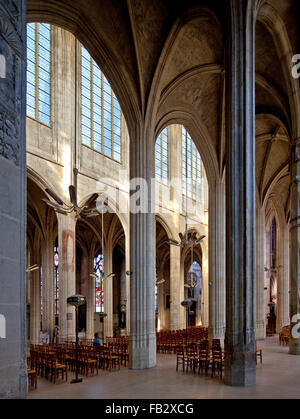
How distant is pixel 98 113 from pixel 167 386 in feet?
62.4

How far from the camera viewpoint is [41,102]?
886 inches

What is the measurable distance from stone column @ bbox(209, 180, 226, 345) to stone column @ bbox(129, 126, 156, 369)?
7.37 m

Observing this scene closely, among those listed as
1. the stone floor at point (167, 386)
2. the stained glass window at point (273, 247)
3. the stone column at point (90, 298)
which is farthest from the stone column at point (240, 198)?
the stained glass window at point (273, 247)

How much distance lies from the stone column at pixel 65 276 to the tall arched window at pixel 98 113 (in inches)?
217

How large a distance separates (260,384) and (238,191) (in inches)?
218

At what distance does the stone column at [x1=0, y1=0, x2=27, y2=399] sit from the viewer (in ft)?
19.7

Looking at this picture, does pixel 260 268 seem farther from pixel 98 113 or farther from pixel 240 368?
pixel 240 368

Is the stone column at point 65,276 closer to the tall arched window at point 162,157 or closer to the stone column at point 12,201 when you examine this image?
the tall arched window at point 162,157

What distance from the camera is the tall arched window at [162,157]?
32.2 meters

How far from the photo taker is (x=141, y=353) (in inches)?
595

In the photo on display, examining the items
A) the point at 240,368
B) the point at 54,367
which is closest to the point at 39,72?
the point at 54,367

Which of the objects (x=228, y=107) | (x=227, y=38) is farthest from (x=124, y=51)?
(x=228, y=107)

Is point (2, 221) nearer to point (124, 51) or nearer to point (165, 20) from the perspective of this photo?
point (124, 51)

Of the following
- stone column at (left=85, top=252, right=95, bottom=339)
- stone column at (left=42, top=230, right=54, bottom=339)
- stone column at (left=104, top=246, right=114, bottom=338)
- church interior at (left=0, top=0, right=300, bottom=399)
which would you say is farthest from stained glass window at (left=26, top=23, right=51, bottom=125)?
stone column at (left=85, top=252, right=95, bottom=339)
